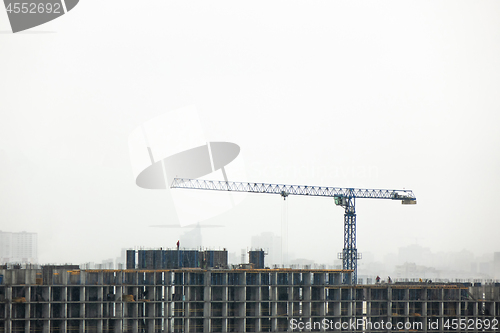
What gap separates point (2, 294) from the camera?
9506 cm

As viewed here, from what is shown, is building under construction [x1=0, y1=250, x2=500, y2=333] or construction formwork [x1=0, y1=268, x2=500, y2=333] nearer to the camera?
construction formwork [x1=0, y1=268, x2=500, y2=333]

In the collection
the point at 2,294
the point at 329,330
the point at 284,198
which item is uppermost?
the point at 284,198

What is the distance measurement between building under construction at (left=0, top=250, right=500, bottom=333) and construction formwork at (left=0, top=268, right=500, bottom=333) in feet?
0.48

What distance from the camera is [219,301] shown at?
102125mm

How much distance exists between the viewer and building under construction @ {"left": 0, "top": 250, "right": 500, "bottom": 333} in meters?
96.7

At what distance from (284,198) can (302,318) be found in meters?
63.6

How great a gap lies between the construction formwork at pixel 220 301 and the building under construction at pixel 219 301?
0.15 m

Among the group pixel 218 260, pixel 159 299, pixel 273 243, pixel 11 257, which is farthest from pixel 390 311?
pixel 11 257

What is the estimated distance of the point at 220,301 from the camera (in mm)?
102188

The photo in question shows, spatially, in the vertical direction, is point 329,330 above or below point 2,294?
below

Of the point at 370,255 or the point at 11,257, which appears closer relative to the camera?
the point at 11,257

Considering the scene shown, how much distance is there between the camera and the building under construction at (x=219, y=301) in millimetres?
96688

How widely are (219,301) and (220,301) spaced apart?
0.54ft

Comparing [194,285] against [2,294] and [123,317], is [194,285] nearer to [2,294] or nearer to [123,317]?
[123,317]
